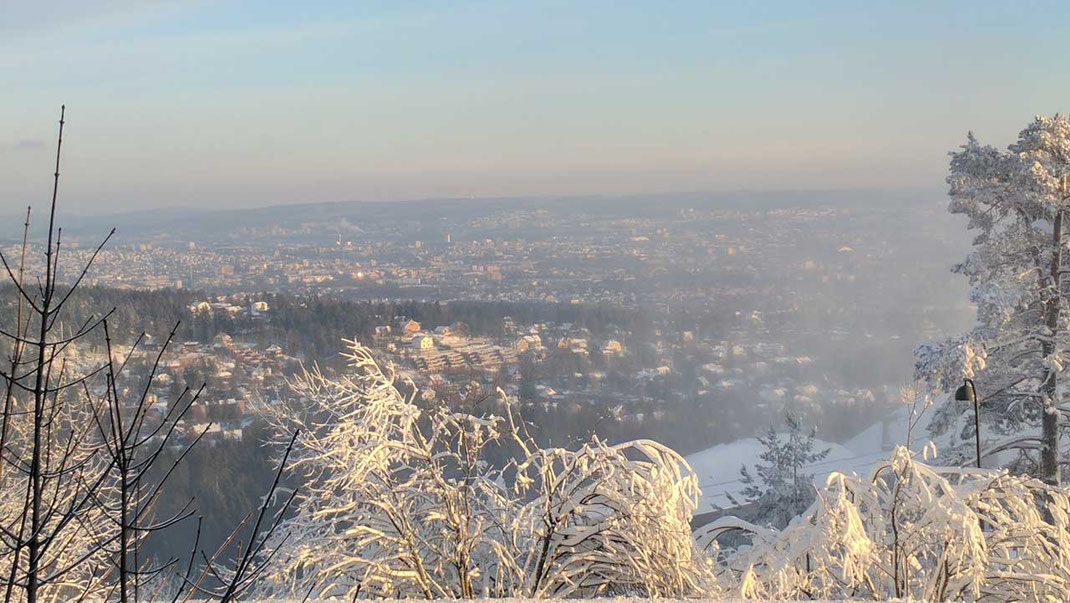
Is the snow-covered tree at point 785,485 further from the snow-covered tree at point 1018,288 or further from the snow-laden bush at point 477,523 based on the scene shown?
the snow-laden bush at point 477,523

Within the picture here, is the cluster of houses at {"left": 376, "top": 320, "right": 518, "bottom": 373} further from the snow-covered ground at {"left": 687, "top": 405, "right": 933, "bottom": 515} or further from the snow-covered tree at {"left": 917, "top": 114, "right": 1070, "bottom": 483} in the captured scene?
the snow-covered tree at {"left": 917, "top": 114, "right": 1070, "bottom": 483}

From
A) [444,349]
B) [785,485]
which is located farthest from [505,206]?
[785,485]

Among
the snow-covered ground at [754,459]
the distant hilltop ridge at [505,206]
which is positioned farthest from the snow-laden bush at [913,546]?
the distant hilltop ridge at [505,206]

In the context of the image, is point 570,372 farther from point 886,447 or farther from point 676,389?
point 886,447

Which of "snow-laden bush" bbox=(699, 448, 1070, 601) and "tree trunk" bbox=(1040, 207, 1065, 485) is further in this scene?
"tree trunk" bbox=(1040, 207, 1065, 485)

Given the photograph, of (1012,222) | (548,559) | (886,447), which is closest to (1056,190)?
(1012,222)

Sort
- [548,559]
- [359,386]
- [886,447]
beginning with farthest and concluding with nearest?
[886,447]
[359,386]
[548,559]

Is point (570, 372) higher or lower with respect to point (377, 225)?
lower

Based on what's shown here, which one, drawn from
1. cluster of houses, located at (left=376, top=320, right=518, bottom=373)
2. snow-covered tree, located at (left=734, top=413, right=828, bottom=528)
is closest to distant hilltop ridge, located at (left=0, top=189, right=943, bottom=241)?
cluster of houses, located at (left=376, top=320, right=518, bottom=373)
